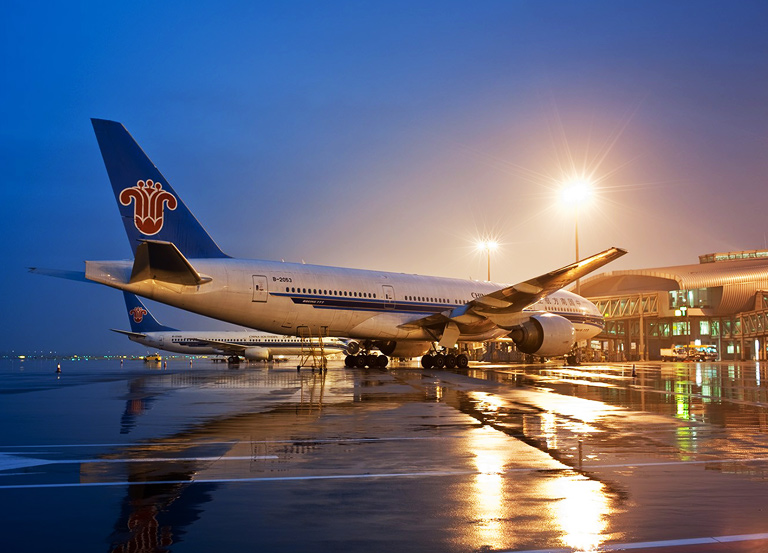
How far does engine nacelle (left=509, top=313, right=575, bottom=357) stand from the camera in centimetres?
3538

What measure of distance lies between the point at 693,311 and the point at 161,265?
7753cm

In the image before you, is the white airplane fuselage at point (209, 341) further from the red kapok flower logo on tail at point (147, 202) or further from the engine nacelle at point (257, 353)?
the red kapok flower logo on tail at point (147, 202)

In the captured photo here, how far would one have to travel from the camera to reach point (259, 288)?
2912 centimetres

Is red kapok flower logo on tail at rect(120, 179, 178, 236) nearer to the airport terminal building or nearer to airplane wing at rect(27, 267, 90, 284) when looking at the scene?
airplane wing at rect(27, 267, 90, 284)

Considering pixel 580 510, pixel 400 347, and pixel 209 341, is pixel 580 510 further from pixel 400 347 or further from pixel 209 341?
pixel 209 341

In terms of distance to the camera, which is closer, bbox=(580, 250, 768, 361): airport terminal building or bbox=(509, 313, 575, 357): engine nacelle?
bbox=(509, 313, 575, 357): engine nacelle

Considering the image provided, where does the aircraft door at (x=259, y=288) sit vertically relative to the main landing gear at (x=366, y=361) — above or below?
above

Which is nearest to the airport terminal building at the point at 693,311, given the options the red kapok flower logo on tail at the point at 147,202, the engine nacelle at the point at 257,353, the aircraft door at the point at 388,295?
the engine nacelle at the point at 257,353

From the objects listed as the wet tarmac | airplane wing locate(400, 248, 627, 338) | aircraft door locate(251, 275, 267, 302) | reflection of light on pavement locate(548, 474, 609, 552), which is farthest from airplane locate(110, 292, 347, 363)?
reflection of light on pavement locate(548, 474, 609, 552)

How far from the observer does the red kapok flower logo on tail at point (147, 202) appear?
26.5 meters

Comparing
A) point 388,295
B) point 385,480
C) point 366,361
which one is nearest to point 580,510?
point 385,480

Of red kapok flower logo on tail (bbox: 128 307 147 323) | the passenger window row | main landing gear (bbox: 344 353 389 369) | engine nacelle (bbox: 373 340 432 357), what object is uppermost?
red kapok flower logo on tail (bbox: 128 307 147 323)

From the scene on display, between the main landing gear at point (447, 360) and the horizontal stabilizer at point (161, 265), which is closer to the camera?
the horizontal stabilizer at point (161, 265)

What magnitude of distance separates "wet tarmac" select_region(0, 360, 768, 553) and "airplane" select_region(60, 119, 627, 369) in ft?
40.9
